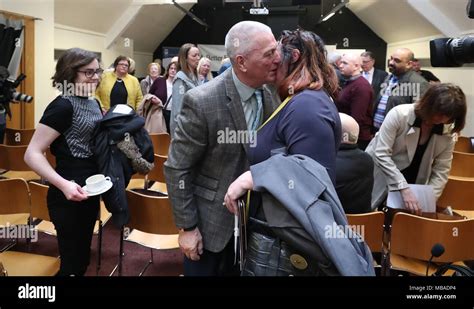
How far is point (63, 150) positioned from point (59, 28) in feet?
16.1

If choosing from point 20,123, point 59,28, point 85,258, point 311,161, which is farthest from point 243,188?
point 59,28

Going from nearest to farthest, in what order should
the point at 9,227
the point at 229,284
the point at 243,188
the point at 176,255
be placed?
the point at 243,188 < the point at 229,284 < the point at 9,227 < the point at 176,255

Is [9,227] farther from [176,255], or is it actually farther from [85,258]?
[176,255]

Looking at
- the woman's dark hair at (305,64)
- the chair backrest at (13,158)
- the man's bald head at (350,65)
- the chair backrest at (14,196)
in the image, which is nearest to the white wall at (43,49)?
the chair backrest at (13,158)

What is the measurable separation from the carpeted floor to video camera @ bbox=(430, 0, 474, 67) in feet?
5.91

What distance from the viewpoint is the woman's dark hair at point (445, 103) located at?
1.88 metres

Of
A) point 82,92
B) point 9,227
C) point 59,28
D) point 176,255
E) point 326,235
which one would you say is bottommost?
point 176,255

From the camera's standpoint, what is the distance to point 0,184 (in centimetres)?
206

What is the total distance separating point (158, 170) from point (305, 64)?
196 centimetres

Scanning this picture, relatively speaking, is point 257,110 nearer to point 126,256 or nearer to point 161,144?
point 126,256

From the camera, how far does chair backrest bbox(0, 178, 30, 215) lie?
2074 mm

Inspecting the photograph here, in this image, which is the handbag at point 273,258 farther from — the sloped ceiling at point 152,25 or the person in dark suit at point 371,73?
the sloped ceiling at point 152,25

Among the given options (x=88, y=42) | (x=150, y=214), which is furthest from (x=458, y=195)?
(x=88, y=42)

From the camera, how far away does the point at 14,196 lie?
2.11 metres
